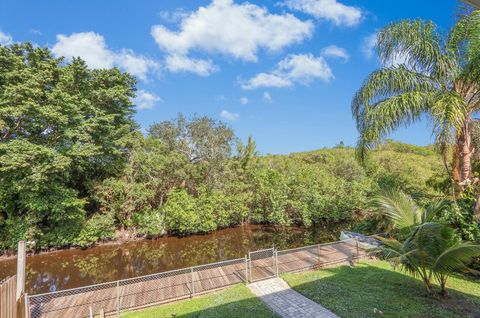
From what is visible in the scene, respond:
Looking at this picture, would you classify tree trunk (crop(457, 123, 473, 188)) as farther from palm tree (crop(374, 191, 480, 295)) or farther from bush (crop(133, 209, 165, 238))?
bush (crop(133, 209, 165, 238))

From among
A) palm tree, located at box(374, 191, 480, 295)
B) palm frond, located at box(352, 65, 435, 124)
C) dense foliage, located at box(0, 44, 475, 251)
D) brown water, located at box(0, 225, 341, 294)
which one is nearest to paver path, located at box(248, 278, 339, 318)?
palm tree, located at box(374, 191, 480, 295)

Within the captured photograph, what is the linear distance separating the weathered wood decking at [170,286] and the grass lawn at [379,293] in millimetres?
1023

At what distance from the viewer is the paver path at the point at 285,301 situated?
6.15 m

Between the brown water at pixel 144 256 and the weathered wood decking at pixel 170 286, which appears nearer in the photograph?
the weathered wood decking at pixel 170 286

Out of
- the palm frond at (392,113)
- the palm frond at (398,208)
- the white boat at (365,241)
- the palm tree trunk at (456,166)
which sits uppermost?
the palm frond at (392,113)

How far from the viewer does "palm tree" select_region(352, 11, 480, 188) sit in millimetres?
8125

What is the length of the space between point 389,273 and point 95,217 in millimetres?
15100

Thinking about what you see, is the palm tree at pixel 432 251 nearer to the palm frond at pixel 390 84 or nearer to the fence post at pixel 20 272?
the palm frond at pixel 390 84

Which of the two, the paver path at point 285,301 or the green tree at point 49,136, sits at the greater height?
the green tree at point 49,136

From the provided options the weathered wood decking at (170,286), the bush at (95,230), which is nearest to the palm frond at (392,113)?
the weathered wood decking at (170,286)

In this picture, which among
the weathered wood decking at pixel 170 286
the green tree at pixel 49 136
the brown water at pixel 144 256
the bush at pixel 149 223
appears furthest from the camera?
the bush at pixel 149 223

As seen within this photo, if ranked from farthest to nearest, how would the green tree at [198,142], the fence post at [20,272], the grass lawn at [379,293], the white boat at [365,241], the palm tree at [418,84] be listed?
the green tree at [198,142]
the white boat at [365,241]
the palm tree at [418,84]
the grass lawn at [379,293]
the fence post at [20,272]

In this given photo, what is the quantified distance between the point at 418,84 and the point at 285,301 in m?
8.03

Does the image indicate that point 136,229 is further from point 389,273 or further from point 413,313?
point 413,313
